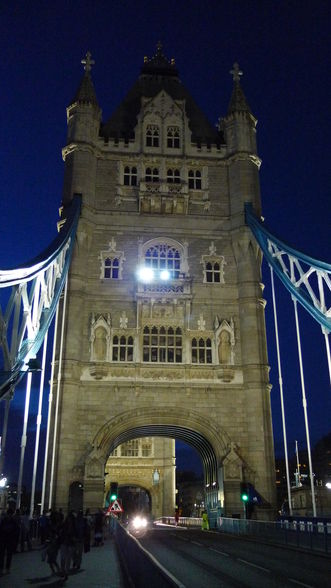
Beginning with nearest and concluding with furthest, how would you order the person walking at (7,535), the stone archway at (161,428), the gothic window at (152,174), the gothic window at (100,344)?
the person walking at (7,535)
the stone archway at (161,428)
the gothic window at (100,344)
the gothic window at (152,174)

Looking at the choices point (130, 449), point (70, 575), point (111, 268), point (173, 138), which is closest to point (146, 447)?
point (130, 449)

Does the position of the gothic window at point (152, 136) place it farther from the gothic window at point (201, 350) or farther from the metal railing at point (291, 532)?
the metal railing at point (291, 532)

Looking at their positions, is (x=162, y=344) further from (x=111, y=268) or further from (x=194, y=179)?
(x=194, y=179)

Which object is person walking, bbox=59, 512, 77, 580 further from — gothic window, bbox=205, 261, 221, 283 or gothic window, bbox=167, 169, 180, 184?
gothic window, bbox=167, 169, 180, 184

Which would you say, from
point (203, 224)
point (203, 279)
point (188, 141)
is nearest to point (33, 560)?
point (203, 279)

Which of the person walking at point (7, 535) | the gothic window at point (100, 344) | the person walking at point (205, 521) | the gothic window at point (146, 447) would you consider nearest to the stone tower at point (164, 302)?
the gothic window at point (100, 344)

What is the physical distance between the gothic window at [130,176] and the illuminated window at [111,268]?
563 cm

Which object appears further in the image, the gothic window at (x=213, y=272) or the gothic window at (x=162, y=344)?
the gothic window at (x=213, y=272)

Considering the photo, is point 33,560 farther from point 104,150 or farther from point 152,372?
point 104,150

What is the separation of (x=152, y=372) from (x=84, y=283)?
643cm

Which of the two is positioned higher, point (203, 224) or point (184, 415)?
point (203, 224)

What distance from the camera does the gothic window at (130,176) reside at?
3544 cm

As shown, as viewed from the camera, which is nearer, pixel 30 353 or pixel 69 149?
pixel 30 353

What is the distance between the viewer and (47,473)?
28.2m
